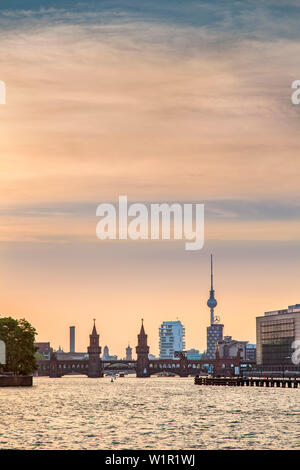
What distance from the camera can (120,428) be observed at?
9544 centimetres

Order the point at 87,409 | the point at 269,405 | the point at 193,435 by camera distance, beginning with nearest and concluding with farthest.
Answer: the point at 193,435
the point at 87,409
the point at 269,405

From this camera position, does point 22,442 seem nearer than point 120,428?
Yes

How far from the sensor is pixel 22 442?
80250mm
